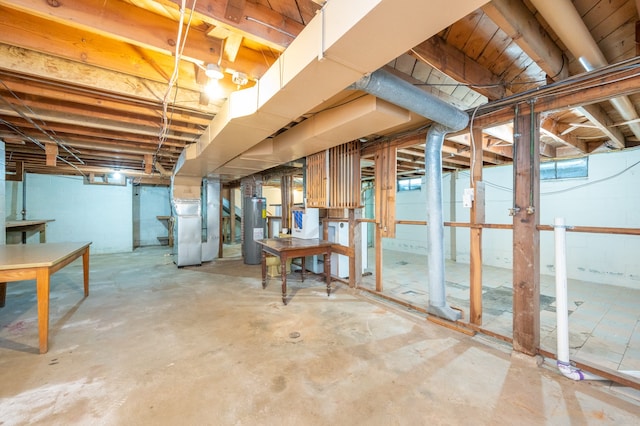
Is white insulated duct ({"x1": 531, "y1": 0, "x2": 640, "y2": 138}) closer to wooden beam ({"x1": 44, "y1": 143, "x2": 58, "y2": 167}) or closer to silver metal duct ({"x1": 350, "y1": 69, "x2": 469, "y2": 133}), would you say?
silver metal duct ({"x1": 350, "y1": 69, "x2": 469, "y2": 133})

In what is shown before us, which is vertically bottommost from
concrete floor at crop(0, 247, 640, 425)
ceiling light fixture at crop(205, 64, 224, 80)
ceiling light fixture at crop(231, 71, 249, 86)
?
concrete floor at crop(0, 247, 640, 425)

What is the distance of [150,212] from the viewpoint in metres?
8.52

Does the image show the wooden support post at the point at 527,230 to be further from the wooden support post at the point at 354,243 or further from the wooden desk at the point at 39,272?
the wooden desk at the point at 39,272

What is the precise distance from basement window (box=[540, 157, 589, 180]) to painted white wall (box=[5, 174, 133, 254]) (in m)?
10.1

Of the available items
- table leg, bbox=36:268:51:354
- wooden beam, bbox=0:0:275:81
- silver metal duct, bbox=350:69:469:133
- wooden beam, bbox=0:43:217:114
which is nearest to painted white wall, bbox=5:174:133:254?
table leg, bbox=36:268:51:354

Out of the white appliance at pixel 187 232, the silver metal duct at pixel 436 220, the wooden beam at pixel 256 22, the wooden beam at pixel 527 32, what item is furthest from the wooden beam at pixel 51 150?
the wooden beam at pixel 527 32

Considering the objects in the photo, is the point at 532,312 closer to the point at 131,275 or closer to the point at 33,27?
the point at 33,27

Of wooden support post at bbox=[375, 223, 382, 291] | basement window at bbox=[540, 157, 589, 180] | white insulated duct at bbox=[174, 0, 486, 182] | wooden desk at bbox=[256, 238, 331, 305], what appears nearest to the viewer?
white insulated duct at bbox=[174, 0, 486, 182]

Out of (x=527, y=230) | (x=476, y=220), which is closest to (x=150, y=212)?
(x=476, y=220)

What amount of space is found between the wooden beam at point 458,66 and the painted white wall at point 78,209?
8364mm

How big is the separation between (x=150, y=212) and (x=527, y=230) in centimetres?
979

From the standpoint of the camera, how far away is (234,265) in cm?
558

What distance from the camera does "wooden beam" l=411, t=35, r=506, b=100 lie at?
169 centimetres

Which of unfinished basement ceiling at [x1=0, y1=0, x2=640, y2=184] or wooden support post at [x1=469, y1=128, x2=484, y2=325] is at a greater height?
unfinished basement ceiling at [x1=0, y1=0, x2=640, y2=184]
